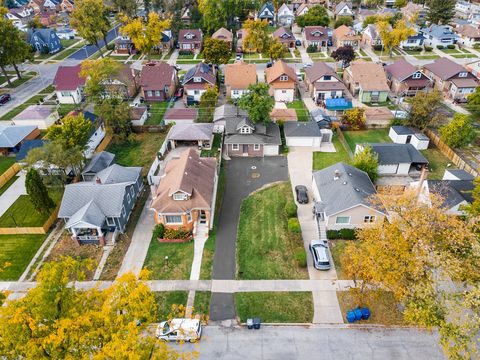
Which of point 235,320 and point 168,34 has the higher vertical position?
point 168,34

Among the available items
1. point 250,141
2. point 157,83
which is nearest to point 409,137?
point 250,141

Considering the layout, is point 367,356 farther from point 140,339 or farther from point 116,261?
point 116,261

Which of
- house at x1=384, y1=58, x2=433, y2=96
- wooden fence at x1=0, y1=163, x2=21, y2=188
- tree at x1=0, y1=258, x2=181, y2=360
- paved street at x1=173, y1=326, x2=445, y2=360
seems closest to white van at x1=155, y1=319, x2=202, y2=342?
paved street at x1=173, y1=326, x2=445, y2=360

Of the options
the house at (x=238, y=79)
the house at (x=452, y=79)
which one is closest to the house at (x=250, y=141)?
the house at (x=238, y=79)

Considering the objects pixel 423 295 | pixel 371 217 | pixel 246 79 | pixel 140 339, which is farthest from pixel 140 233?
pixel 246 79

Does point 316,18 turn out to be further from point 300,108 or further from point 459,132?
point 459,132
